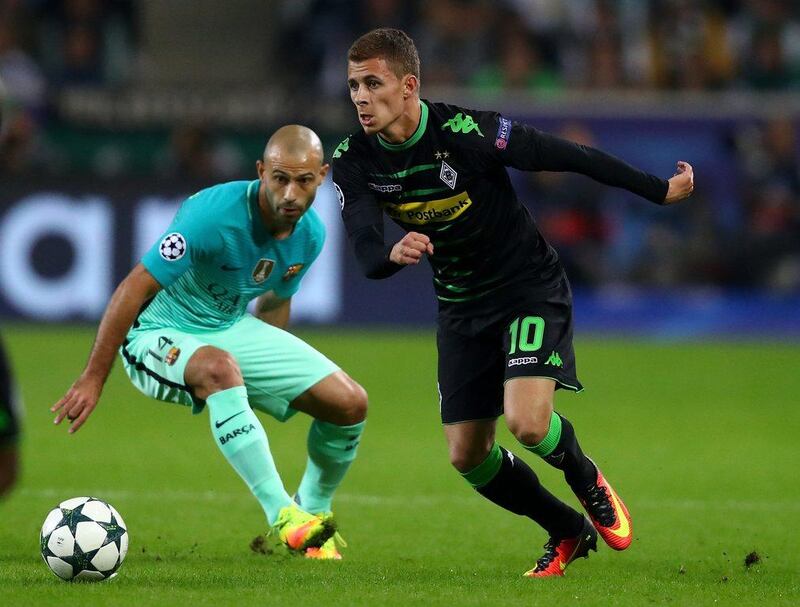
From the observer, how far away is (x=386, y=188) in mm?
6008

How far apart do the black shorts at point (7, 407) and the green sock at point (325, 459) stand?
1988 millimetres

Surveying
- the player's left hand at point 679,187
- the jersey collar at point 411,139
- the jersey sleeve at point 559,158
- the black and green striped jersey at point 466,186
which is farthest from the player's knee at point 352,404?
the player's left hand at point 679,187

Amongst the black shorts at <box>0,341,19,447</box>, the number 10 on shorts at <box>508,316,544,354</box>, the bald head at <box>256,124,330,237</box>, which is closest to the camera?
the black shorts at <box>0,341,19,447</box>

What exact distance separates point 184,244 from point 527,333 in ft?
4.98

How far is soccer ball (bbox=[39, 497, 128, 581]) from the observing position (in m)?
5.49

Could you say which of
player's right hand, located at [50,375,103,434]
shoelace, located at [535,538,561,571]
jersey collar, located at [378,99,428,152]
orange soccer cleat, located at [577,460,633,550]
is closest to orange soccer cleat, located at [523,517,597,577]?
shoelace, located at [535,538,561,571]

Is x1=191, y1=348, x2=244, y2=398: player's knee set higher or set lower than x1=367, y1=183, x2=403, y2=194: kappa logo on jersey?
lower

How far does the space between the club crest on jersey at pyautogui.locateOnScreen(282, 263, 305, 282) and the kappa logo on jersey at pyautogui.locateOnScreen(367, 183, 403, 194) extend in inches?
37.8

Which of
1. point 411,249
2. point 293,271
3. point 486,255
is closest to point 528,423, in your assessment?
point 486,255

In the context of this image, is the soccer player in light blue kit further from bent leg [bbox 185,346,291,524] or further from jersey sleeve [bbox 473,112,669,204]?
jersey sleeve [bbox 473,112,669,204]

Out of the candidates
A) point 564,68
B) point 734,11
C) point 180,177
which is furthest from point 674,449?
point 734,11

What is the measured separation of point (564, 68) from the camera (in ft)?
59.0

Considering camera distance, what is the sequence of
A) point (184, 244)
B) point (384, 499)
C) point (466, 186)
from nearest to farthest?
point (466, 186) → point (184, 244) → point (384, 499)

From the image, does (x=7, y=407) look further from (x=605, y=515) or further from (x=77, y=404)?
(x=605, y=515)
